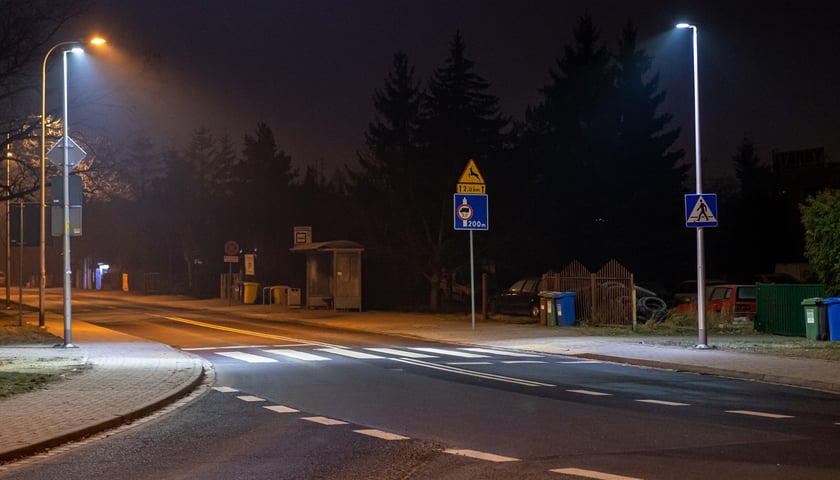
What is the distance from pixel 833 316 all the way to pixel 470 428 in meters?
15.5

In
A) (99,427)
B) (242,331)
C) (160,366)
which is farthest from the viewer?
(242,331)

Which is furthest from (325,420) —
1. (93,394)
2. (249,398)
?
(93,394)

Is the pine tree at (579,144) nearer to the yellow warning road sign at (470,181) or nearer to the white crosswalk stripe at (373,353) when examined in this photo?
the yellow warning road sign at (470,181)

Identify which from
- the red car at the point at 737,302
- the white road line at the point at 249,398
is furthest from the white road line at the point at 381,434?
the red car at the point at 737,302

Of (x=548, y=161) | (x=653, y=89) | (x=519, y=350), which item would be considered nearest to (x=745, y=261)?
(x=653, y=89)

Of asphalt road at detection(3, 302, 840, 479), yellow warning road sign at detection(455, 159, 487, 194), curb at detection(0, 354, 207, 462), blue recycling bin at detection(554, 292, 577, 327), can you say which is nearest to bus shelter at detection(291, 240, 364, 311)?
yellow warning road sign at detection(455, 159, 487, 194)

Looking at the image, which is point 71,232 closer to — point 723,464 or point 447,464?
point 447,464

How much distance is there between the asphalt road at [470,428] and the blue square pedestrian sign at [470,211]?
11.0 meters

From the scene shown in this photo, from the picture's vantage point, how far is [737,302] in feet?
97.0

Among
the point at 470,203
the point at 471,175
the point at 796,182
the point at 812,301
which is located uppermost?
the point at 796,182

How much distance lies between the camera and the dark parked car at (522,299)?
31.9 m

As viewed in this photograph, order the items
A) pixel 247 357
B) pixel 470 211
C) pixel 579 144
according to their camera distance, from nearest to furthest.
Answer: pixel 247 357, pixel 470 211, pixel 579 144

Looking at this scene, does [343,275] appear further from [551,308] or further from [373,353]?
[373,353]

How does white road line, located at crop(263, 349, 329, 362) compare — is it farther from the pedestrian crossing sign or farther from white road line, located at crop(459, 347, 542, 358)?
the pedestrian crossing sign
